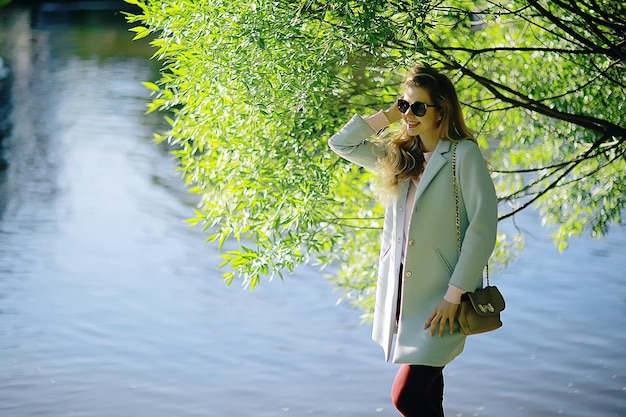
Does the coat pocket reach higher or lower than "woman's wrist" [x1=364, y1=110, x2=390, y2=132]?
lower

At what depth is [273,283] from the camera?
31.6ft

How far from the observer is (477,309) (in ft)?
12.0

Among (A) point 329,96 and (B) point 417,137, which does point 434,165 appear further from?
(A) point 329,96

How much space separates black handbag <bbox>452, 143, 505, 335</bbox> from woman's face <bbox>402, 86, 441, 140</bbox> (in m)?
0.19

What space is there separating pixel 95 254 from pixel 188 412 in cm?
424

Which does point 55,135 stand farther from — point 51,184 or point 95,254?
point 95,254

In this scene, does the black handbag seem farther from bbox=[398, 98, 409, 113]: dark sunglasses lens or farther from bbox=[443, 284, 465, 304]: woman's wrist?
bbox=[398, 98, 409, 113]: dark sunglasses lens

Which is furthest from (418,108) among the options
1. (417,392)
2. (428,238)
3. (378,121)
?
(417,392)

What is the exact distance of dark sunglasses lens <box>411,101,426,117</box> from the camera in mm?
3809

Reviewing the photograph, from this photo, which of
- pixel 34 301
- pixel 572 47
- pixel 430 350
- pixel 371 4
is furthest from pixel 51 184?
pixel 430 350

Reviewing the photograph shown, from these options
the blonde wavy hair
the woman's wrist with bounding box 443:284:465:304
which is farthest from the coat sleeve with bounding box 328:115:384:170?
the woman's wrist with bounding box 443:284:465:304

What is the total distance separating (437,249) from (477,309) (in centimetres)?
26

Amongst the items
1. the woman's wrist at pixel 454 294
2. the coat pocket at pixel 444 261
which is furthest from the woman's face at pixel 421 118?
the woman's wrist at pixel 454 294

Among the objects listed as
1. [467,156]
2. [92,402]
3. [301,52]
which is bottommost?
[92,402]
